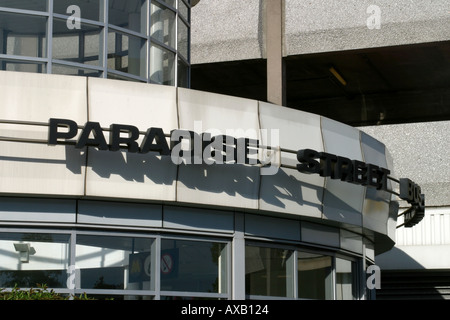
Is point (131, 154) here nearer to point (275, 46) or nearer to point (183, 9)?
point (183, 9)

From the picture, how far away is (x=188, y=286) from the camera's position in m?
16.2

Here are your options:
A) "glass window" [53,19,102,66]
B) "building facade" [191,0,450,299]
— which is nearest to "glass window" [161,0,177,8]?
"glass window" [53,19,102,66]

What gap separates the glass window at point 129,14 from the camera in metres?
17.8

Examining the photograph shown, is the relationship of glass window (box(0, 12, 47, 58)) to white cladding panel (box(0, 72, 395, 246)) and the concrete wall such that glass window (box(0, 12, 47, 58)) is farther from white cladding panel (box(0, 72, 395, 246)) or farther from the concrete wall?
the concrete wall

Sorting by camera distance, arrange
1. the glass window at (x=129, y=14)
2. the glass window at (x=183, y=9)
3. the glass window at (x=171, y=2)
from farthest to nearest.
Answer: the glass window at (x=183, y=9) → the glass window at (x=171, y=2) → the glass window at (x=129, y=14)

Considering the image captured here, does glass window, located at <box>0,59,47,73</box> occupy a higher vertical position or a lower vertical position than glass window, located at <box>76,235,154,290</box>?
higher

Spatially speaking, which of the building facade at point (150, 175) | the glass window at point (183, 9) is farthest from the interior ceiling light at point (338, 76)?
the building facade at point (150, 175)

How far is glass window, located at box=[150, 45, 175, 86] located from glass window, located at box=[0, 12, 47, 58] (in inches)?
85.7

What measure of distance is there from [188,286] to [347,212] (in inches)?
138

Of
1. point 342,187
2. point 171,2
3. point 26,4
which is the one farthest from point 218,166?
point 171,2

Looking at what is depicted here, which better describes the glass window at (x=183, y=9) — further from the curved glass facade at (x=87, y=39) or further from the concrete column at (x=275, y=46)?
the concrete column at (x=275, y=46)

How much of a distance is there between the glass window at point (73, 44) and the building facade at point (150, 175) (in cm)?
2

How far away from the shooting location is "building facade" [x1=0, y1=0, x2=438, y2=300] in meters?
15.2
